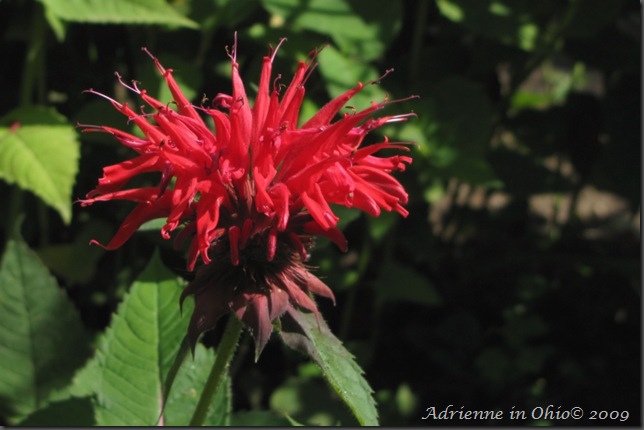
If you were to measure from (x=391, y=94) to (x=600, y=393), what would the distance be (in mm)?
916

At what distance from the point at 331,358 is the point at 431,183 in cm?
89

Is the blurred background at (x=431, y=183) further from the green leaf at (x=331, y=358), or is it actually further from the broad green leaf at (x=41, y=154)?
the green leaf at (x=331, y=358)

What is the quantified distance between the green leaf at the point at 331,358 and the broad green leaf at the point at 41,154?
0.42 metres

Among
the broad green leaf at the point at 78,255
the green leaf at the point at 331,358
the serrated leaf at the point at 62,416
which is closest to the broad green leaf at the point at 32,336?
the serrated leaf at the point at 62,416

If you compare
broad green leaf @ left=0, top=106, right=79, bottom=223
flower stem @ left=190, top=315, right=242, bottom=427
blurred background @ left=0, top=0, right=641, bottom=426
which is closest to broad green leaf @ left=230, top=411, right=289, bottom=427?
blurred background @ left=0, top=0, right=641, bottom=426

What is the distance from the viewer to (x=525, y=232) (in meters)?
2.26

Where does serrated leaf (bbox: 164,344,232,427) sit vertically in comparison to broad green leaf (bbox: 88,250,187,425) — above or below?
below

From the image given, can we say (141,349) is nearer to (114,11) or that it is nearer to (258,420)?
(258,420)

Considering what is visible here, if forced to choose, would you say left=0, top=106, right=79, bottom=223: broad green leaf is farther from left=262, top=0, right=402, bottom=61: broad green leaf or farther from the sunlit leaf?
the sunlit leaf

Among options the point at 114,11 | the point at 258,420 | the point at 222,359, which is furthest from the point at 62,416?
the point at 114,11

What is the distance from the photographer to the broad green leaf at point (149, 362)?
106 cm

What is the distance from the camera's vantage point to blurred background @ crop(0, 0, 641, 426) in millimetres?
1466

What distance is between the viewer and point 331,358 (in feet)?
2.64

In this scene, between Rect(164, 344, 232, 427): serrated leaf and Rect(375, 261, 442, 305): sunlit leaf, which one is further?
Rect(375, 261, 442, 305): sunlit leaf
